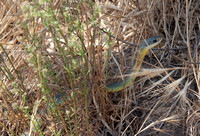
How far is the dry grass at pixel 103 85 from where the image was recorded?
1757 mm

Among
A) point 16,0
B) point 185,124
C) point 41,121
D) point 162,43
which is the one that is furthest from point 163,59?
point 16,0

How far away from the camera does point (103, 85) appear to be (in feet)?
7.55

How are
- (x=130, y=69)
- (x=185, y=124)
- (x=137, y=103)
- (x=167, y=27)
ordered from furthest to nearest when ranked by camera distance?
(x=167, y=27) → (x=130, y=69) → (x=137, y=103) → (x=185, y=124)

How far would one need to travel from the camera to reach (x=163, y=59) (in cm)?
278

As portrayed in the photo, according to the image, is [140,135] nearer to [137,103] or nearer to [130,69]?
[137,103]

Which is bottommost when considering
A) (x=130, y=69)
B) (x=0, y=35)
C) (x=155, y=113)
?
(x=155, y=113)

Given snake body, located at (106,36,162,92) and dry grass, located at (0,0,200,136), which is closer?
dry grass, located at (0,0,200,136)

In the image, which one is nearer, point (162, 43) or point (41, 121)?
point (41, 121)

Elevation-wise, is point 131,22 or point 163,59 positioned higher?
point 131,22

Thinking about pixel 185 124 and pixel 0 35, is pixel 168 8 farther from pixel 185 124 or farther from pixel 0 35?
pixel 0 35

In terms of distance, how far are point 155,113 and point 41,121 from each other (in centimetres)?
101

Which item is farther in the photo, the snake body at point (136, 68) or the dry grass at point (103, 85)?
the snake body at point (136, 68)

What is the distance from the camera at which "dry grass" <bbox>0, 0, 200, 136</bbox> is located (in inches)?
69.2

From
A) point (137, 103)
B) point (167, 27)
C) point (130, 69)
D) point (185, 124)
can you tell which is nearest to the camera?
point (185, 124)
